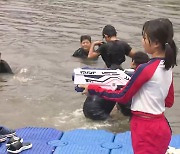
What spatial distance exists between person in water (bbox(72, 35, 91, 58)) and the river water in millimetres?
159

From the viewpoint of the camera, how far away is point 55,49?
970 cm

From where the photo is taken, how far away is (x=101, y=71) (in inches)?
173

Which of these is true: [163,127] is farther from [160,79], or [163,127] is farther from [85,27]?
[85,27]

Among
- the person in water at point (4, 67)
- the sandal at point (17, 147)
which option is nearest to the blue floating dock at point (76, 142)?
the sandal at point (17, 147)

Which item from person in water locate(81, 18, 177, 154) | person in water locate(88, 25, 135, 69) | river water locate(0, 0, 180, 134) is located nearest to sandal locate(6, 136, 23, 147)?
river water locate(0, 0, 180, 134)

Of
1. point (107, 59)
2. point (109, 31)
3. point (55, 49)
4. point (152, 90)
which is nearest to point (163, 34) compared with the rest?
point (152, 90)

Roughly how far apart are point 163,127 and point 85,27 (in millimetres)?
8911

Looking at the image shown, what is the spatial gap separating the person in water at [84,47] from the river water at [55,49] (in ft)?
0.52

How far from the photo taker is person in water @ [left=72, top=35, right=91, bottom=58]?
8969mm

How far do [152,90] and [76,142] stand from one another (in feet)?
6.21

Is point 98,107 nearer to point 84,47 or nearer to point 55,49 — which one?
point 84,47

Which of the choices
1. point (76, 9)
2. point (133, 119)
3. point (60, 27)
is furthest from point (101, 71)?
point (76, 9)

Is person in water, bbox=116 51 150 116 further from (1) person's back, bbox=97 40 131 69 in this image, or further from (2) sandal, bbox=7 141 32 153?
(2) sandal, bbox=7 141 32 153

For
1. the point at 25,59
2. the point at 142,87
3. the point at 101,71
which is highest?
the point at 142,87
